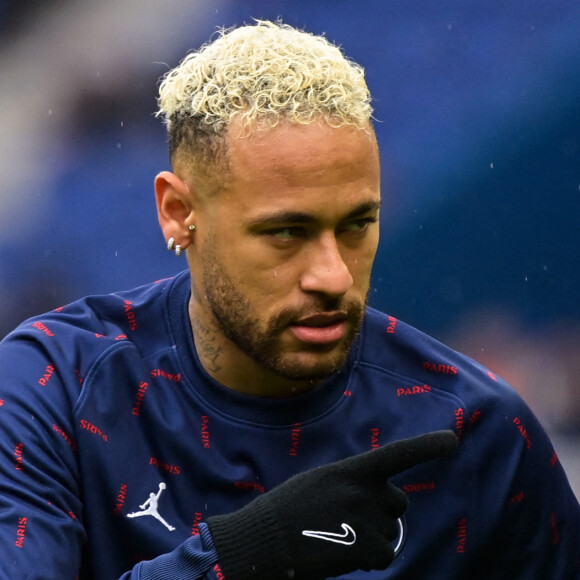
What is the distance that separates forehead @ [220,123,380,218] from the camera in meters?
1.97

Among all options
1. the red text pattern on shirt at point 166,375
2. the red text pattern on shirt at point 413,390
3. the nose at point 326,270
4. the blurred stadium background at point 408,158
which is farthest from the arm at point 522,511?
the blurred stadium background at point 408,158

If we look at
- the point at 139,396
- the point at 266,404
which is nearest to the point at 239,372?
the point at 266,404

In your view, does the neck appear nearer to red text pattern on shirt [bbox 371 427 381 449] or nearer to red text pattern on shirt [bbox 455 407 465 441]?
red text pattern on shirt [bbox 371 427 381 449]

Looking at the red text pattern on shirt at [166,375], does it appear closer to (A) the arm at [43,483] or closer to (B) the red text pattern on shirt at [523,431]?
(A) the arm at [43,483]

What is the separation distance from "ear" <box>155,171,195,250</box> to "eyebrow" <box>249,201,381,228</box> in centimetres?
20

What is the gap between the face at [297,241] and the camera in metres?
1.97

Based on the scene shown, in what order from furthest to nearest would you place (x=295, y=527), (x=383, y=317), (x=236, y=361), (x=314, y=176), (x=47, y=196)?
(x=47, y=196)
(x=383, y=317)
(x=236, y=361)
(x=314, y=176)
(x=295, y=527)

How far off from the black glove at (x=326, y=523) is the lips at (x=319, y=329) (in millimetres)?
250

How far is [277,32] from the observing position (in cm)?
222

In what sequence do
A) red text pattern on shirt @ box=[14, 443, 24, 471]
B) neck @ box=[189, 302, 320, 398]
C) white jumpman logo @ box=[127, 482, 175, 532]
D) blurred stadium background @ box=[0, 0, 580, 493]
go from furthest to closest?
blurred stadium background @ box=[0, 0, 580, 493] → neck @ box=[189, 302, 320, 398] → white jumpman logo @ box=[127, 482, 175, 532] → red text pattern on shirt @ box=[14, 443, 24, 471]

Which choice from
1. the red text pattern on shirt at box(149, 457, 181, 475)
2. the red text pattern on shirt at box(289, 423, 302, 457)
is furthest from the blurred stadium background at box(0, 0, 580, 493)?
the red text pattern on shirt at box(149, 457, 181, 475)

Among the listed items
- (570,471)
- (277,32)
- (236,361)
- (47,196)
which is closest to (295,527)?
(236,361)

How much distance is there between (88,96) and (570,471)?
1.78 meters

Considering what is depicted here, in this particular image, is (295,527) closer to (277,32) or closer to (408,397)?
(408,397)
